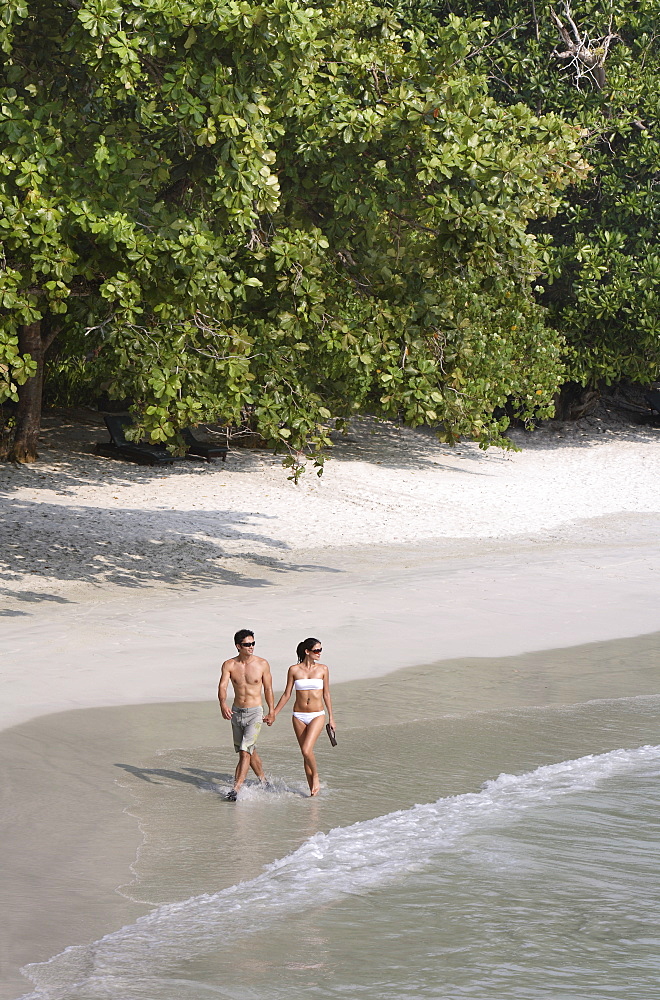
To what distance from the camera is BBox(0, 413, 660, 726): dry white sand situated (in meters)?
13.8

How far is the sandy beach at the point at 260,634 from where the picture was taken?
342 inches

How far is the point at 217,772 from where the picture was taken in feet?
33.3

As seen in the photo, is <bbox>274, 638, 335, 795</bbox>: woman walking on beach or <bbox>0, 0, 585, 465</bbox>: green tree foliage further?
<bbox>0, 0, 585, 465</bbox>: green tree foliage

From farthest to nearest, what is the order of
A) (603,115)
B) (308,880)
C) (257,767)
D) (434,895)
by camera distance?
1. (603,115)
2. (257,767)
3. (434,895)
4. (308,880)

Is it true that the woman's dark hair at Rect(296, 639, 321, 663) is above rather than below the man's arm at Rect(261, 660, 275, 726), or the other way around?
above

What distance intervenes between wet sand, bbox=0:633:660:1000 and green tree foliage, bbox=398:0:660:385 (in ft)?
56.8

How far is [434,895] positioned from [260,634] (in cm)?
622

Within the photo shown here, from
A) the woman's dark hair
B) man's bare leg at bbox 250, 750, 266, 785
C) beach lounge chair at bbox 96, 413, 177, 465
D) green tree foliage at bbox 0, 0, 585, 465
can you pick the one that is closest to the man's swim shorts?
man's bare leg at bbox 250, 750, 266, 785

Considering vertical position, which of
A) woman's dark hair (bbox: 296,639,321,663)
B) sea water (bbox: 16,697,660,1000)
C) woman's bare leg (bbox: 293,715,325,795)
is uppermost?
woman's dark hair (bbox: 296,639,321,663)

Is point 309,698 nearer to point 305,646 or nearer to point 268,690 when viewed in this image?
point 268,690

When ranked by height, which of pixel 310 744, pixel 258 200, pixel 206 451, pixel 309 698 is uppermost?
pixel 258 200

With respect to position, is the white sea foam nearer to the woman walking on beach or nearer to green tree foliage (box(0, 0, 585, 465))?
the woman walking on beach

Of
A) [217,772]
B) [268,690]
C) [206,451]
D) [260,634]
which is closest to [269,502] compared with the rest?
[206,451]

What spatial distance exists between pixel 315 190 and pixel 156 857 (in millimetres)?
9604
